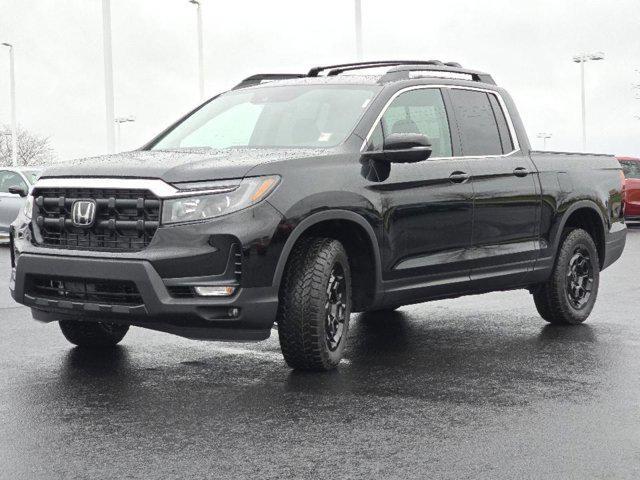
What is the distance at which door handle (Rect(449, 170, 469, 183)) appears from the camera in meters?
7.72

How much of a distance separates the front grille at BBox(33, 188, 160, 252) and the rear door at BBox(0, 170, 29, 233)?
1530cm

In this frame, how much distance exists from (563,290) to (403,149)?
267 centimetres

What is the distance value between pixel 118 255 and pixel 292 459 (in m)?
1.93

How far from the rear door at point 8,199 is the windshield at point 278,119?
1401 cm

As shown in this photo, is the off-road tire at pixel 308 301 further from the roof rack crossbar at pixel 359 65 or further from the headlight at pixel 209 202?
the roof rack crossbar at pixel 359 65

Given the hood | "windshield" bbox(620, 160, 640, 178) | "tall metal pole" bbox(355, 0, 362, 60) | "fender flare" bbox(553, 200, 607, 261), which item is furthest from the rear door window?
"tall metal pole" bbox(355, 0, 362, 60)

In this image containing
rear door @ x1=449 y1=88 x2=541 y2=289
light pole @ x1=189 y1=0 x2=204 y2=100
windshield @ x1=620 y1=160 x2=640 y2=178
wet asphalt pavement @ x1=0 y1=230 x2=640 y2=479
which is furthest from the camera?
light pole @ x1=189 y1=0 x2=204 y2=100

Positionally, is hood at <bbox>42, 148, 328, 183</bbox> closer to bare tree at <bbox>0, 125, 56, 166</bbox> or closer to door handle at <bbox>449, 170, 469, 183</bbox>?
door handle at <bbox>449, 170, 469, 183</bbox>

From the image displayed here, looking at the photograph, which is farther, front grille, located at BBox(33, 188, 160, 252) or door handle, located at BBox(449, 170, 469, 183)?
door handle, located at BBox(449, 170, 469, 183)

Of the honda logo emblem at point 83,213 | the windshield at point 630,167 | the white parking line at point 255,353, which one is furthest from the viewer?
the windshield at point 630,167

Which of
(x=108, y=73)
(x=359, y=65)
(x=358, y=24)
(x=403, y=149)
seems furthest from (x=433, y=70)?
(x=358, y=24)

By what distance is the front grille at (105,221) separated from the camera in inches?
250

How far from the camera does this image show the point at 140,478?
4617mm

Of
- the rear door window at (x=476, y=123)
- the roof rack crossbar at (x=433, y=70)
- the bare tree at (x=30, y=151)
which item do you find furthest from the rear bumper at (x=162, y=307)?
the bare tree at (x=30, y=151)
